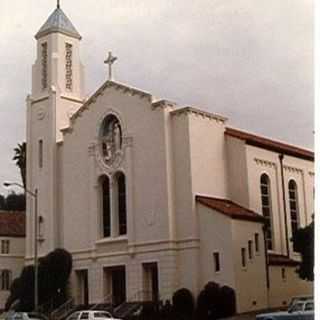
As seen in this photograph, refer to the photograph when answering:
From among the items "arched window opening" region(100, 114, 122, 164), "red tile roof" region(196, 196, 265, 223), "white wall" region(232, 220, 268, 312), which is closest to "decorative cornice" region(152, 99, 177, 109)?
"arched window opening" region(100, 114, 122, 164)

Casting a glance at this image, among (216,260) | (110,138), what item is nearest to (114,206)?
(110,138)

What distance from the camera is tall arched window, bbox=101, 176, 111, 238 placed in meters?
26.5

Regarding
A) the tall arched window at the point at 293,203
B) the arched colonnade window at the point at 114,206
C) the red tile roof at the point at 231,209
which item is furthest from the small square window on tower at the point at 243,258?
the arched colonnade window at the point at 114,206

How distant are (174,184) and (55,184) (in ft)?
22.0

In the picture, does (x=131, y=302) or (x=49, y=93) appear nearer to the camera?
(x=131, y=302)

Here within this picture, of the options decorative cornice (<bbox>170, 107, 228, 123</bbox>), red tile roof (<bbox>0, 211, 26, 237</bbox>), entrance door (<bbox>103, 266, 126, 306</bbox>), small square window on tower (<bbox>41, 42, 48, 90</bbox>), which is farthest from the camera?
red tile roof (<bbox>0, 211, 26, 237</bbox>)

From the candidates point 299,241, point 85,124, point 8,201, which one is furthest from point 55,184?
point 8,201

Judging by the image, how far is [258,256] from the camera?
74.8 feet

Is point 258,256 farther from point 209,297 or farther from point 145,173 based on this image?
point 145,173

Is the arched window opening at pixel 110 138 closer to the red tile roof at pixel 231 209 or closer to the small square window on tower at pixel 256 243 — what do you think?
the red tile roof at pixel 231 209

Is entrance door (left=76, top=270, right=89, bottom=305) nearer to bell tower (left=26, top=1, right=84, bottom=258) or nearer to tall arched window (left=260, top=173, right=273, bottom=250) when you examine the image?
bell tower (left=26, top=1, right=84, bottom=258)

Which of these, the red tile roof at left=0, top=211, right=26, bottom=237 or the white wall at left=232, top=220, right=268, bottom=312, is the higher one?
the red tile roof at left=0, top=211, right=26, bottom=237

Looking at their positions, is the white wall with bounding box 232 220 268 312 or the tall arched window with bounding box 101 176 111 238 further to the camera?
the tall arched window with bounding box 101 176 111 238

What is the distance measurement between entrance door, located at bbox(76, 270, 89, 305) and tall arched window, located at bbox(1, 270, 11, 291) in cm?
665
